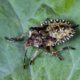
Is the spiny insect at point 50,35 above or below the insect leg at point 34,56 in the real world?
above

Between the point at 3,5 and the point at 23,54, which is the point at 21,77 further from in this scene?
the point at 3,5

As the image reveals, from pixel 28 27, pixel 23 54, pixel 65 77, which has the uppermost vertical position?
pixel 28 27

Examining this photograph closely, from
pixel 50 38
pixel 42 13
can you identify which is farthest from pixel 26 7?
pixel 50 38

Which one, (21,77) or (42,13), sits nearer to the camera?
(21,77)

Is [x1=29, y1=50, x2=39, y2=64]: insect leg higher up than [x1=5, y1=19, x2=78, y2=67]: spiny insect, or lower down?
lower down
